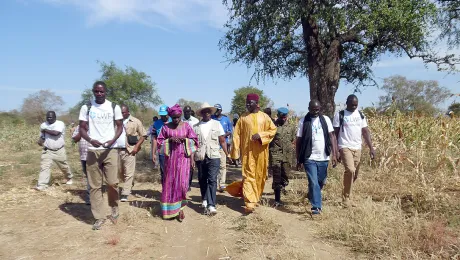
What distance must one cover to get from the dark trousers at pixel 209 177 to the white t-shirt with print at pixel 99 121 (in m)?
1.78

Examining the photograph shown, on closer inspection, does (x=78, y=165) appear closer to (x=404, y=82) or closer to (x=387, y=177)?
(x=387, y=177)

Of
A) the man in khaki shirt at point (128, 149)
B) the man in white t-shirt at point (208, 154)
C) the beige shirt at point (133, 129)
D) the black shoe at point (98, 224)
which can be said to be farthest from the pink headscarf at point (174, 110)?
the black shoe at point (98, 224)

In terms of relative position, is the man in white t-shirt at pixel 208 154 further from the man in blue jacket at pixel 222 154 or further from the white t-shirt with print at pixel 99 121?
the white t-shirt with print at pixel 99 121

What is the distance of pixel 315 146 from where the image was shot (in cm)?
572

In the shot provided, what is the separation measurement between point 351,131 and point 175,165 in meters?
3.12

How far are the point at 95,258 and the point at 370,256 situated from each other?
129 inches

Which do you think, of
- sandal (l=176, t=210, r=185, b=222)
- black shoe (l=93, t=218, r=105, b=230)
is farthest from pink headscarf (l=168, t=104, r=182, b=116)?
black shoe (l=93, t=218, r=105, b=230)

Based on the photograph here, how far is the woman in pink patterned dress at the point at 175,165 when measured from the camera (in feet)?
18.6

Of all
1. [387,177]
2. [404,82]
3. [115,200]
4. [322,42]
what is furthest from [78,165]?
[404,82]

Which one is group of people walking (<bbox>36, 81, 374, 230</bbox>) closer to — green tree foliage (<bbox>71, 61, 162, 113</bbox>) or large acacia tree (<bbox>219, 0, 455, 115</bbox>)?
large acacia tree (<bbox>219, 0, 455, 115</bbox>)

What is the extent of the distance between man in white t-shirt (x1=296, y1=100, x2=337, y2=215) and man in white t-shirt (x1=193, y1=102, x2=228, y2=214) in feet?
4.98

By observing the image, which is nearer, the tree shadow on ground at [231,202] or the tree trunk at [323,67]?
the tree shadow on ground at [231,202]

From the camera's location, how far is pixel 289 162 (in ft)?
22.3

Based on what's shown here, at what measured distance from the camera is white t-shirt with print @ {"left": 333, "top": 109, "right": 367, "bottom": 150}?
597cm
